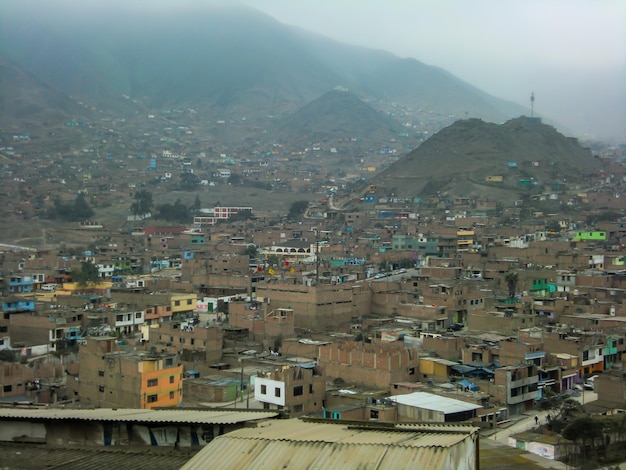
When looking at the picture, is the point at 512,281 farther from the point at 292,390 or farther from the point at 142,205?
the point at 142,205

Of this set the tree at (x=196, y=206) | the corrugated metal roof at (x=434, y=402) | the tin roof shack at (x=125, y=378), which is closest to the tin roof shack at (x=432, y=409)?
the corrugated metal roof at (x=434, y=402)

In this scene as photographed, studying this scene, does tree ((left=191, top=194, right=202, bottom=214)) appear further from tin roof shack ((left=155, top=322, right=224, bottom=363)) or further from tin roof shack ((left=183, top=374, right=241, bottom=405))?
tin roof shack ((left=183, top=374, right=241, bottom=405))

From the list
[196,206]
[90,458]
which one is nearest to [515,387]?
[90,458]

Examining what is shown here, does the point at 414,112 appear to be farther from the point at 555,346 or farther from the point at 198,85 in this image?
the point at 555,346

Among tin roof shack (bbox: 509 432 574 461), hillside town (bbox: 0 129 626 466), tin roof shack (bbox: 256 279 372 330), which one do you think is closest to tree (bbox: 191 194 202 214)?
hillside town (bbox: 0 129 626 466)

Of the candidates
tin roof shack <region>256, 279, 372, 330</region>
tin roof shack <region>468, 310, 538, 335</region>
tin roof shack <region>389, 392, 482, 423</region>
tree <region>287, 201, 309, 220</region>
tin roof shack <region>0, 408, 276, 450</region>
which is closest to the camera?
tin roof shack <region>0, 408, 276, 450</region>
